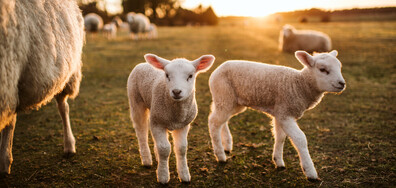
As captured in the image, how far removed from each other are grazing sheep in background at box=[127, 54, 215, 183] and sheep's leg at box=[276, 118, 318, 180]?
109cm

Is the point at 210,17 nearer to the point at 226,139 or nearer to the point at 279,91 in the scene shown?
the point at 226,139

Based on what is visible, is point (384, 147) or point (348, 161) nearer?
point (348, 161)

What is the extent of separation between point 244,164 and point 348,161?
1.41 meters

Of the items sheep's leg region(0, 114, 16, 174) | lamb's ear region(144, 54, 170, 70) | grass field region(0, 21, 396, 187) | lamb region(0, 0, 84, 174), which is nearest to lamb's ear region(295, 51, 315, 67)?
grass field region(0, 21, 396, 187)

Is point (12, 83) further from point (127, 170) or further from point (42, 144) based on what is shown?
point (42, 144)

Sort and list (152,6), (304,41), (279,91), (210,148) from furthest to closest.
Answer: (152,6), (304,41), (210,148), (279,91)

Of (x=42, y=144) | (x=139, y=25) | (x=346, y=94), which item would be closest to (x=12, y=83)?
(x=42, y=144)

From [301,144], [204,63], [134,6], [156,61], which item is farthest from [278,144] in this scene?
[134,6]

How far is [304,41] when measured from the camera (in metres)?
14.2

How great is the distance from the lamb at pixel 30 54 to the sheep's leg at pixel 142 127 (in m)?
0.93

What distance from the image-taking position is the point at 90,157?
4109mm

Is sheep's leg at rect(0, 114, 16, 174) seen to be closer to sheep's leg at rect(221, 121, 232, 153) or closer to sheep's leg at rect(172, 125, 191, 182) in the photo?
Result: sheep's leg at rect(172, 125, 191, 182)

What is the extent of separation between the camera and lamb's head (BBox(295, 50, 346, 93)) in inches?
126

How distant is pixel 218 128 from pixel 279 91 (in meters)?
0.94
